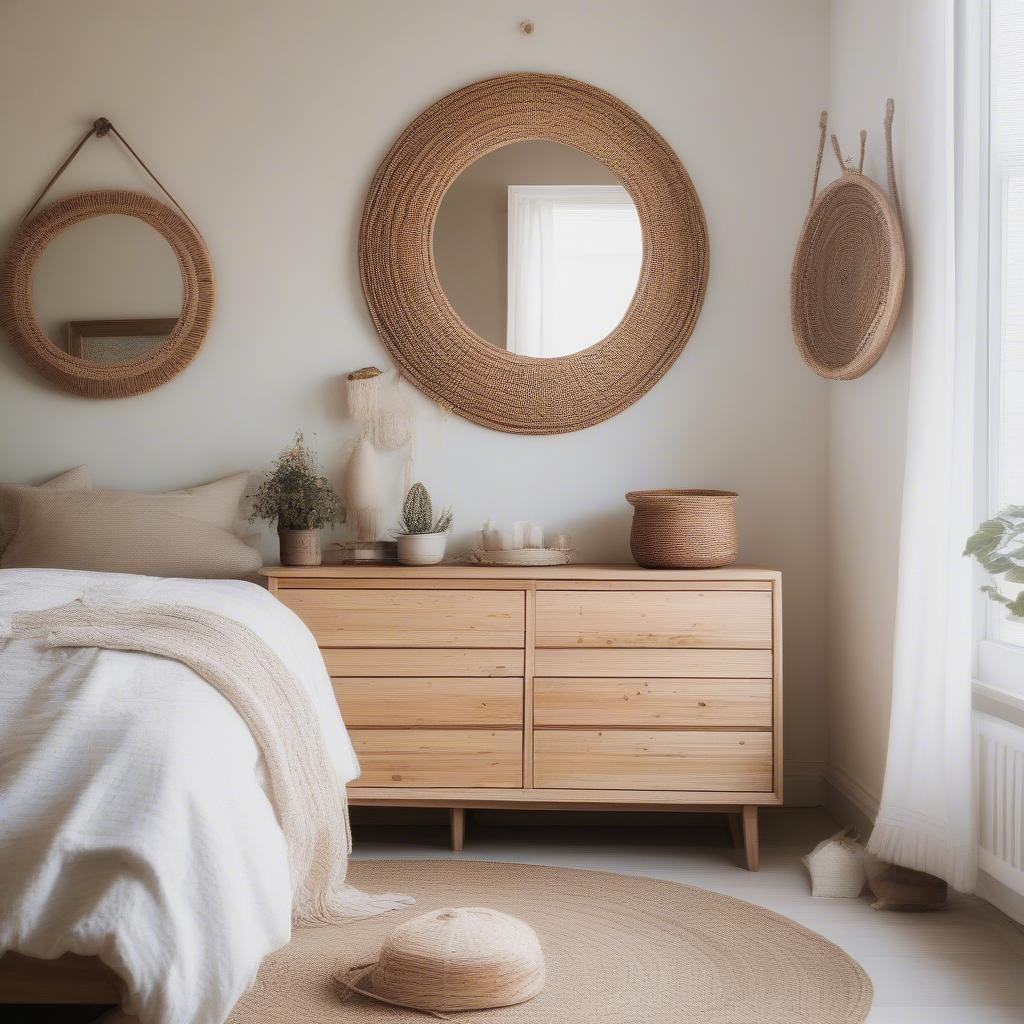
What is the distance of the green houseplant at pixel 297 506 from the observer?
299 centimetres

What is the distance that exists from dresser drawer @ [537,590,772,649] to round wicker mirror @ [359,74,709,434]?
0.65 meters

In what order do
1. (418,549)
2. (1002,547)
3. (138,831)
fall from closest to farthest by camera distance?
(138,831)
(1002,547)
(418,549)

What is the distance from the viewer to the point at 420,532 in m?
3.05

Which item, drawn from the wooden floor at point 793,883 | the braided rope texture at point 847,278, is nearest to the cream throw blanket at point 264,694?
the wooden floor at point 793,883

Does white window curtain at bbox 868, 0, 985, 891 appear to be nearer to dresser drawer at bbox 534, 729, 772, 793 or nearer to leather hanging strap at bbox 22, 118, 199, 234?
dresser drawer at bbox 534, 729, 772, 793

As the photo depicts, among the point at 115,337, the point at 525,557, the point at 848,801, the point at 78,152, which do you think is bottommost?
the point at 848,801

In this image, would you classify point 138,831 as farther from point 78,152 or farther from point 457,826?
point 78,152

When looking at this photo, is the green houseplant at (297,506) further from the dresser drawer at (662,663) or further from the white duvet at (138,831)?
the white duvet at (138,831)

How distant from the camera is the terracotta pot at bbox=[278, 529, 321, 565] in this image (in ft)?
9.80

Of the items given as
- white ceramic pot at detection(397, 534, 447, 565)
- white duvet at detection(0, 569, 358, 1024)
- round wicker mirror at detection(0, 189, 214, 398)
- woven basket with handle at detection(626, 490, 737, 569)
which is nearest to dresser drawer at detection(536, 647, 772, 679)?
woven basket with handle at detection(626, 490, 737, 569)

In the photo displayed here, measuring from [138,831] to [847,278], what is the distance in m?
2.24

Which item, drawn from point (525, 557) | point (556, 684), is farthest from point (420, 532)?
point (556, 684)

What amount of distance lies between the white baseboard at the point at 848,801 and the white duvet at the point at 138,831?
175cm

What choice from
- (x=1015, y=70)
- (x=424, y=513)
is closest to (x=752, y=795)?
(x=424, y=513)
